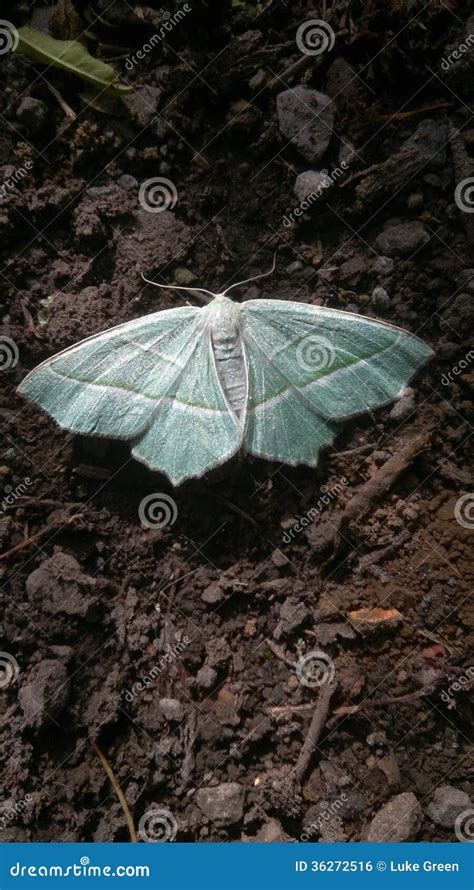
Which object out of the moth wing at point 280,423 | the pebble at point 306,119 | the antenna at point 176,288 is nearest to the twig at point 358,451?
the moth wing at point 280,423

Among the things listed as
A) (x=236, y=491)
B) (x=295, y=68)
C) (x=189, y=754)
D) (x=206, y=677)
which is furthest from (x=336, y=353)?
(x=189, y=754)

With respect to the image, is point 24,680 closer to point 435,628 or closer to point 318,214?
point 435,628

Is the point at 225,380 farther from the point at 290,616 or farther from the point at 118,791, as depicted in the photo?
the point at 118,791

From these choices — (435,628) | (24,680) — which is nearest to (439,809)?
(435,628)

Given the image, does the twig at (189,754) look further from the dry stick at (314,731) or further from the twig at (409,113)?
the twig at (409,113)

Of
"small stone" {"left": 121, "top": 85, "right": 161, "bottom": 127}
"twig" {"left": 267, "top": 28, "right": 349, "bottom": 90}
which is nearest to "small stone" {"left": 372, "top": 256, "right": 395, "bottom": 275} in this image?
"twig" {"left": 267, "top": 28, "right": 349, "bottom": 90}

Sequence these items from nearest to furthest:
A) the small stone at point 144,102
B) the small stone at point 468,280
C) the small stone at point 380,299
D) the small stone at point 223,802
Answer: the small stone at point 223,802, the small stone at point 468,280, the small stone at point 380,299, the small stone at point 144,102
